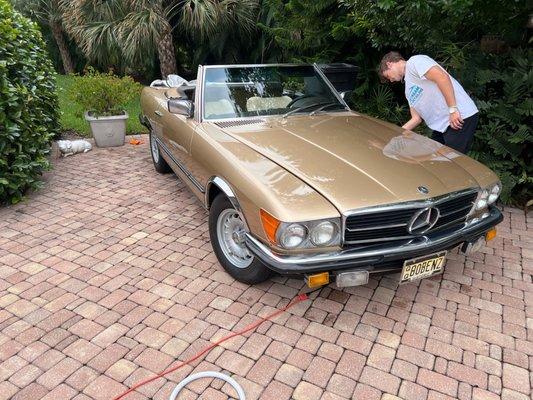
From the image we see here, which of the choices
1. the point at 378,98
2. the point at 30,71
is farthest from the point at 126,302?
the point at 378,98

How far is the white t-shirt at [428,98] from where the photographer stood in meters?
4.01

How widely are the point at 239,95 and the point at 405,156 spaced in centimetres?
169

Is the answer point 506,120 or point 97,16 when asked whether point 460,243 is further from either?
point 97,16

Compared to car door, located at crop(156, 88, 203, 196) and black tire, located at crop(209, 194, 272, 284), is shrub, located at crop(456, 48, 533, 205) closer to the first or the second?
black tire, located at crop(209, 194, 272, 284)

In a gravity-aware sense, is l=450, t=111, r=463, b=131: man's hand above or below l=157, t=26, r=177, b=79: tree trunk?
below

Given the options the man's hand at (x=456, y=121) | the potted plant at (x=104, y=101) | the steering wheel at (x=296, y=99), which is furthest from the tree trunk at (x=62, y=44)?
the man's hand at (x=456, y=121)

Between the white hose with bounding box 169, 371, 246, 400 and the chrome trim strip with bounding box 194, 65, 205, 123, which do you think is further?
the chrome trim strip with bounding box 194, 65, 205, 123

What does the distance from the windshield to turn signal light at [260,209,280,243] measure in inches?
60.6

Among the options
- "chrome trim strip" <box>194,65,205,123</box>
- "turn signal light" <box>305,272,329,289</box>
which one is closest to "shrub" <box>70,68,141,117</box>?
"chrome trim strip" <box>194,65,205,123</box>

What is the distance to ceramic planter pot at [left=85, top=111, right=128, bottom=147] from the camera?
275 inches

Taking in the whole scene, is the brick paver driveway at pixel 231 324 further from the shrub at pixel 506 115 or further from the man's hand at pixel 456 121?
the man's hand at pixel 456 121

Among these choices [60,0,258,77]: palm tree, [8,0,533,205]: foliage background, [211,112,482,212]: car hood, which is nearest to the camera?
[211,112,482,212]: car hood

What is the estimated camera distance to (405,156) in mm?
3295

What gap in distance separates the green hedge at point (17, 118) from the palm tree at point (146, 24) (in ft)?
12.8
